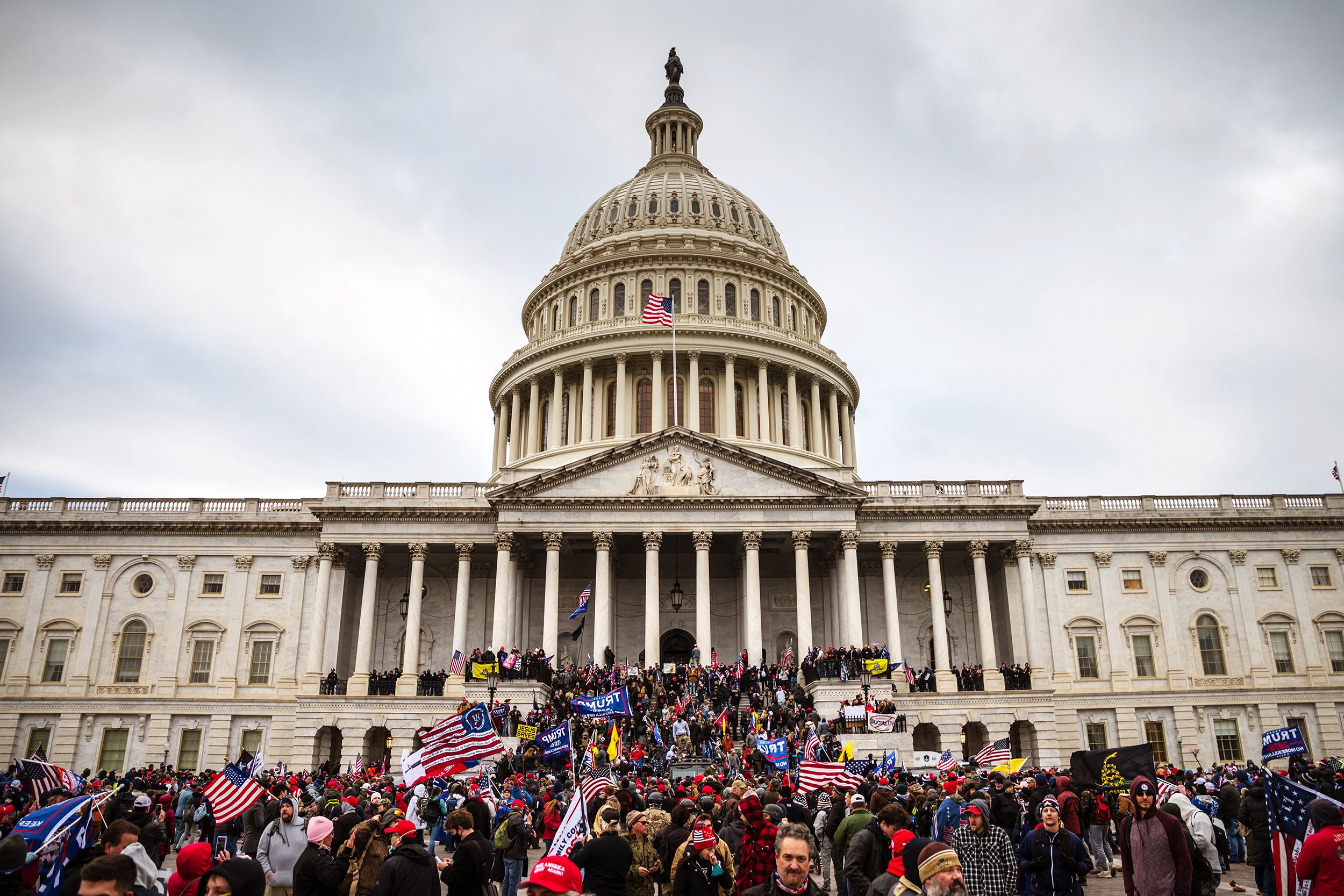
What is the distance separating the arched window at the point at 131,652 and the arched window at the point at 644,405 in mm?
29071

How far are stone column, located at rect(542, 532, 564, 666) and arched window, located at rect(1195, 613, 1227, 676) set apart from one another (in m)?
32.0

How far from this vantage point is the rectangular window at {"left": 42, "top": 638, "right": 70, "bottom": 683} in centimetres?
4884

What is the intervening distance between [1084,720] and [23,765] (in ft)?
142

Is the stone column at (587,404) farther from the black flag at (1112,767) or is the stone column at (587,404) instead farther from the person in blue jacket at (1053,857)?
the person in blue jacket at (1053,857)

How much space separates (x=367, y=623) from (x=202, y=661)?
372 inches

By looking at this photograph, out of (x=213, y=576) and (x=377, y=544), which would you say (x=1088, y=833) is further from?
(x=213, y=576)

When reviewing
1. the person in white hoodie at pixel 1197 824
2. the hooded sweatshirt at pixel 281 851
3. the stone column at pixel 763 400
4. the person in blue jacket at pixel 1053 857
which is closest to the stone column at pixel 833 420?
the stone column at pixel 763 400

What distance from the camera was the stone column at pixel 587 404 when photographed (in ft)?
202

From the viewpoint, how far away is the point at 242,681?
4850 cm

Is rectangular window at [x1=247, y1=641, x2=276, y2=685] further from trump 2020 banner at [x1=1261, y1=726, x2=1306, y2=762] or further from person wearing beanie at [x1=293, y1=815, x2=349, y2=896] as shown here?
trump 2020 banner at [x1=1261, y1=726, x2=1306, y2=762]

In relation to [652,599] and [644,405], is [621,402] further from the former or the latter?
[652,599]

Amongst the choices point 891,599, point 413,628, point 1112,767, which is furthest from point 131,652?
point 1112,767

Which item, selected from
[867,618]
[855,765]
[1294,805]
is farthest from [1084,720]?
[1294,805]

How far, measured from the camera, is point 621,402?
60906 mm
